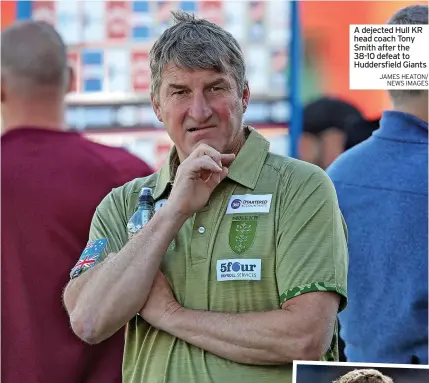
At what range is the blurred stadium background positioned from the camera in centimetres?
366

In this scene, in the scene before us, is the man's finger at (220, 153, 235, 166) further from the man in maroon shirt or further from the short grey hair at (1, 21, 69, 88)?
the short grey hair at (1, 21, 69, 88)

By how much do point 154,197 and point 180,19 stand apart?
1.46 ft

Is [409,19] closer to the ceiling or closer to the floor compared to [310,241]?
closer to the ceiling

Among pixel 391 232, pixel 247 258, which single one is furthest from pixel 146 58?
pixel 247 258

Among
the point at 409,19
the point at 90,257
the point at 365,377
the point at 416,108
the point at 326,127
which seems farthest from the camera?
the point at 326,127

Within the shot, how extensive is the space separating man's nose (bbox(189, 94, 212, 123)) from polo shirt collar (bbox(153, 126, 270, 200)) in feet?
0.46

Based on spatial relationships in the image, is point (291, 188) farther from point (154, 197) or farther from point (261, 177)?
point (154, 197)

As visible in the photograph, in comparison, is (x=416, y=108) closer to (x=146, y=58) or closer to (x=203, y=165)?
(x=203, y=165)

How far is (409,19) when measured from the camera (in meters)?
2.88

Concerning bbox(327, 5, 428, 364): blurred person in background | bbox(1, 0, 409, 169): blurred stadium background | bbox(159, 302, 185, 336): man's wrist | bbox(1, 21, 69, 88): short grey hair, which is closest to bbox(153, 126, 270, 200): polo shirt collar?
bbox(159, 302, 185, 336): man's wrist

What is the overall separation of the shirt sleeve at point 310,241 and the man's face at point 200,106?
0.21 meters

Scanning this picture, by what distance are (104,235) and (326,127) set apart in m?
1.66

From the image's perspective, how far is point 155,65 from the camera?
2.40 metres

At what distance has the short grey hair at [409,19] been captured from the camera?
2.88m
